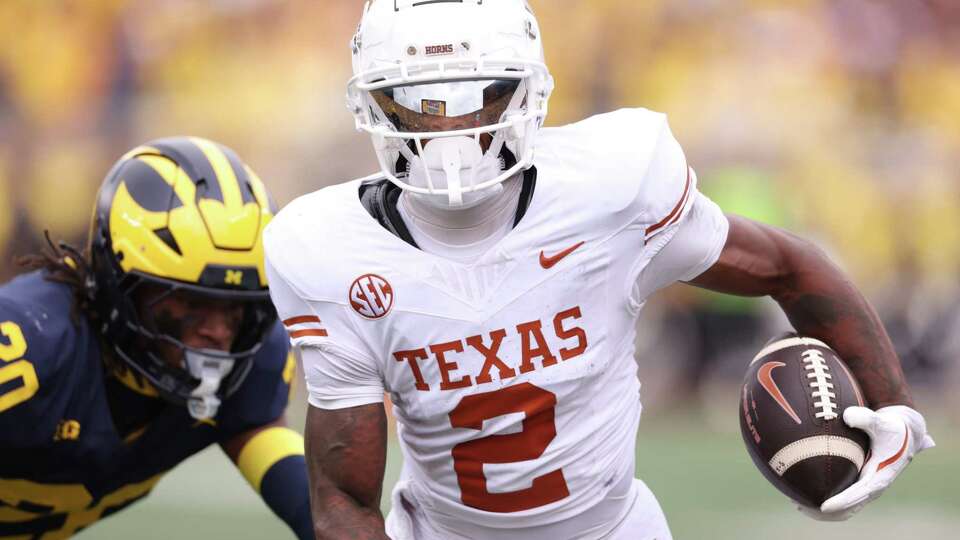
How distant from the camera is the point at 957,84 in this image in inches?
303

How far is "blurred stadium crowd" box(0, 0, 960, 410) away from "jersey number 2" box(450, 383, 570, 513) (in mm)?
5225

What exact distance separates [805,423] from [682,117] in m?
5.48

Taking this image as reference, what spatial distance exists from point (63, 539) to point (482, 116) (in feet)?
6.10

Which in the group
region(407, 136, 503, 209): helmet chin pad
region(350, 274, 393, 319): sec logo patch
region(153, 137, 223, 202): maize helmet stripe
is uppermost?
region(407, 136, 503, 209): helmet chin pad

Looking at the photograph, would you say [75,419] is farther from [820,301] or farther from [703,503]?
[703,503]

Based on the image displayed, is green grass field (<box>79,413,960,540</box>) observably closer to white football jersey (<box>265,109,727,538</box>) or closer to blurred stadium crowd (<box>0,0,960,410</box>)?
blurred stadium crowd (<box>0,0,960,410</box>)

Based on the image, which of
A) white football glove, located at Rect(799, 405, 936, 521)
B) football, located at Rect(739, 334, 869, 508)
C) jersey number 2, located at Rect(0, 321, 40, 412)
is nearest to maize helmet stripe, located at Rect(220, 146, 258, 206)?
jersey number 2, located at Rect(0, 321, 40, 412)

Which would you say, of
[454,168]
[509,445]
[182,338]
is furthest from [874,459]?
[182,338]

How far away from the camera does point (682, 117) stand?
309 inches

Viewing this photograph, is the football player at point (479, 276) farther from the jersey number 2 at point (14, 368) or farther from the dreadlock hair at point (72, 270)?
the dreadlock hair at point (72, 270)

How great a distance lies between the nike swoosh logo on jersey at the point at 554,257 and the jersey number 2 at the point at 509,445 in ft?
0.71

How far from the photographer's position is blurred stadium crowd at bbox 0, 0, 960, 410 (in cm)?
760

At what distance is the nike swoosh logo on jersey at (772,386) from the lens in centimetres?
258

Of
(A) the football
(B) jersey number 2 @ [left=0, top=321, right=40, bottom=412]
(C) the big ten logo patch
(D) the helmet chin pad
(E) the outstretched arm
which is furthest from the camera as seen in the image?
(C) the big ten logo patch
